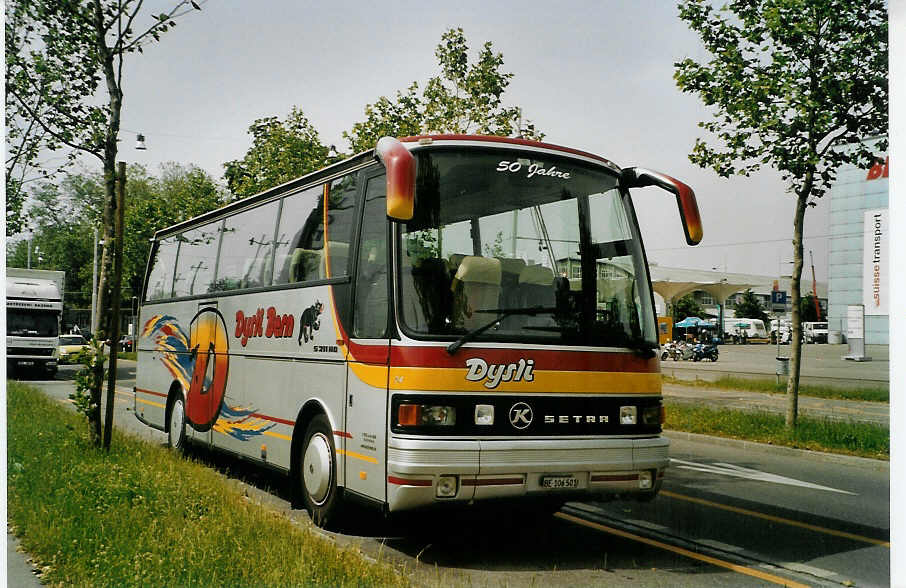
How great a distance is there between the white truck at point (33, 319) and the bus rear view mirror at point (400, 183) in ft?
67.0

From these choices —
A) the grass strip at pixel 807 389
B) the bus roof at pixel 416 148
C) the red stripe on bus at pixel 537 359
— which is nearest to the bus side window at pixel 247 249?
the bus roof at pixel 416 148

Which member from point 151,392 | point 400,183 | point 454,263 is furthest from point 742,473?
point 151,392

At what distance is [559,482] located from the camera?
654cm

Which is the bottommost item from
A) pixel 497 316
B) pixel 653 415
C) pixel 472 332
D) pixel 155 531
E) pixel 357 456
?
pixel 155 531

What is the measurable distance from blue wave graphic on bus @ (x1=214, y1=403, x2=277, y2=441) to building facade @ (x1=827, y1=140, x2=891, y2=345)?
746 centimetres

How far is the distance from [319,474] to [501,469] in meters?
1.98

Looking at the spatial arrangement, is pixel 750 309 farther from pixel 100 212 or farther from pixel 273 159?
pixel 100 212

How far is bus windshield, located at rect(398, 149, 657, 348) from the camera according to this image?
6570 millimetres

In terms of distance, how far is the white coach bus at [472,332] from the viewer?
6316 mm

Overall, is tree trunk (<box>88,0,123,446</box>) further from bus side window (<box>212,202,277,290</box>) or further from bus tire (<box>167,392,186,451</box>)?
bus tire (<box>167,392,186,451</box>)

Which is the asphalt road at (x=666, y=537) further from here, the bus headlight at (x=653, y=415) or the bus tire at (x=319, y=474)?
the bus headlight at (x=653, y=415)

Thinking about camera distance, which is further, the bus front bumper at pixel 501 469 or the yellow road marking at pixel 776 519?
the yellow road marking at pixel 776 519

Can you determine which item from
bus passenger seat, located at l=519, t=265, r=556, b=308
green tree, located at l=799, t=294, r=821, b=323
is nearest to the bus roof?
bus passenger seat, located at l=519, t=265, r=556, b=308

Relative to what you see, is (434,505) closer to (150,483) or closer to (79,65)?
(150,483)
